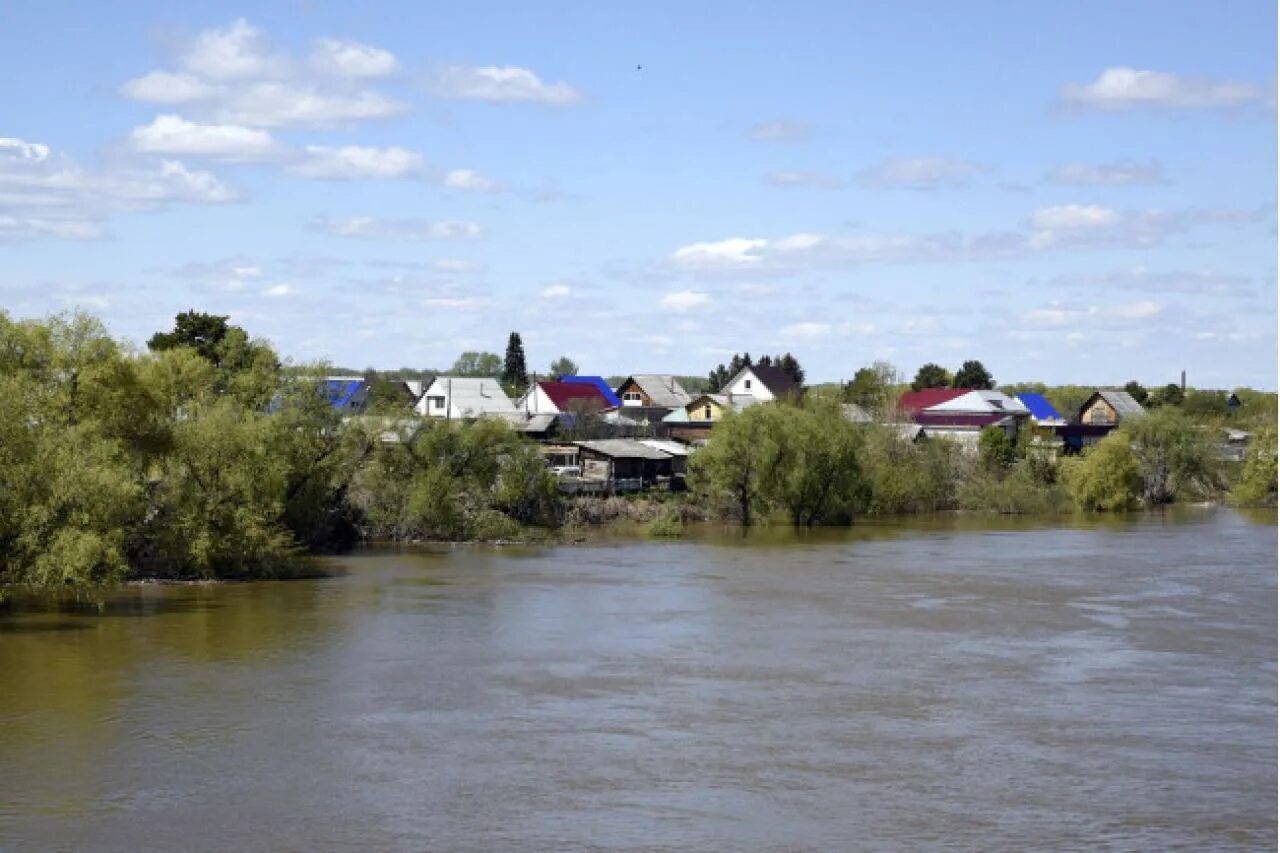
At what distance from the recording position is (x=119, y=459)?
29625mm

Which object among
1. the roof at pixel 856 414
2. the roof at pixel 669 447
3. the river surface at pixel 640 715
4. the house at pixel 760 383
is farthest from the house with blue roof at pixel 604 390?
the river surface at pixel 640 715

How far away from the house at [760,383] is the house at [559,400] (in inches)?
300

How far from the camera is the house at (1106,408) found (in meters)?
76.1

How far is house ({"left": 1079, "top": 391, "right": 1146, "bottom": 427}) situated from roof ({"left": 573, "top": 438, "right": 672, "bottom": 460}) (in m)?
33.2

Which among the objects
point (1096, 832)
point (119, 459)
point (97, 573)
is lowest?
point (1096, 832)

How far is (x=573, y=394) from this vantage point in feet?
235

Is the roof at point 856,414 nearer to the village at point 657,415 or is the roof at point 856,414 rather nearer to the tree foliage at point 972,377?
the village at point 657,415

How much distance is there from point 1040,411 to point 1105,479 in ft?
81.3

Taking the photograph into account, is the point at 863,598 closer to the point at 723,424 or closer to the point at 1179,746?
the point at 1179,746

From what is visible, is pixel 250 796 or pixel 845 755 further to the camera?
pixel 845 755

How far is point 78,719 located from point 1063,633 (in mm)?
15987

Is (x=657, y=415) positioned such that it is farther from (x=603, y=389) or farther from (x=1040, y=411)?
(x=1040, y=411)

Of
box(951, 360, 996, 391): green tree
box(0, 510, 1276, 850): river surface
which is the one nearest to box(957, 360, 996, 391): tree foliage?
box(951, 360, 996, 391): green tree

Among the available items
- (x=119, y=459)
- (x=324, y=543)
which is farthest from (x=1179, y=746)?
(x=324, y=543)
